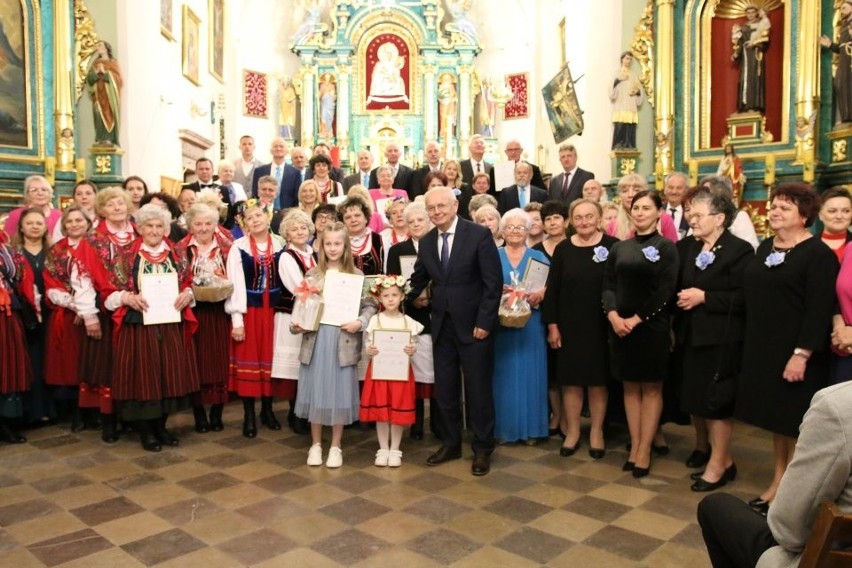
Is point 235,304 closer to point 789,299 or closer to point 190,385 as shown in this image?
point 190,385

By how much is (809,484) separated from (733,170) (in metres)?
8.10

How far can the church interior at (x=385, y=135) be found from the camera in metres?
3.54

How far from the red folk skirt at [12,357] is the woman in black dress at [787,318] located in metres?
4.75

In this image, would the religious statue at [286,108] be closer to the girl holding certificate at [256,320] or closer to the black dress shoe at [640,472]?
the girl holding certificate at [256,320]

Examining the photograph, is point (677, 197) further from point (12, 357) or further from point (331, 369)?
point (12, 357)

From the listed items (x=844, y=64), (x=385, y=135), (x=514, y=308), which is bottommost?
(x=514, y=308)

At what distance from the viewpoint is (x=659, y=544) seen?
3.42 metres

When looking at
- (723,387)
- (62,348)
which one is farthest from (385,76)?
(723,387)

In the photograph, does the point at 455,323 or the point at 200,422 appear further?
the point at 200,422

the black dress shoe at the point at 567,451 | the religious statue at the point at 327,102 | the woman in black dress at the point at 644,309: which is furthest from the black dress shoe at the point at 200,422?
the religious statue at the point at 327,102

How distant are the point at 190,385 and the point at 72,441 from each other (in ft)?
3.30

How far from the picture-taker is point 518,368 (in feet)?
16.5

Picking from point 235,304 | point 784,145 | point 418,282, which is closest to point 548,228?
point 418,282

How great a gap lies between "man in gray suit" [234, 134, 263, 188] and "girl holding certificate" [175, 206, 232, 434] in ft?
10.5
